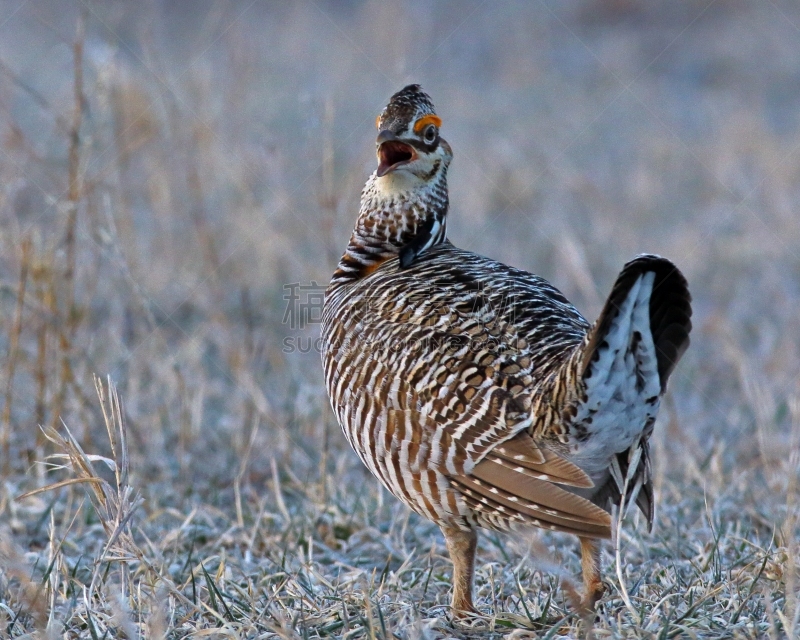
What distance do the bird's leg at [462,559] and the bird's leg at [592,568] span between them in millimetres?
366

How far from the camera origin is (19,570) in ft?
7.76

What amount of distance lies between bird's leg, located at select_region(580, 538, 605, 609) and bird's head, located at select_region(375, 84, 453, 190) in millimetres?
1567

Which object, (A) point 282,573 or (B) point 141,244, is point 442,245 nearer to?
(A) point 282,573

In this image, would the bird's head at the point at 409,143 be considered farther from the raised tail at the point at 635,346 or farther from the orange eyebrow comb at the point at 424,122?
the raised tail at the point at 635,346

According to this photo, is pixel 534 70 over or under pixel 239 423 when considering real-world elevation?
over

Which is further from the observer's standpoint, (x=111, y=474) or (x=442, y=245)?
(x=111, y=474)

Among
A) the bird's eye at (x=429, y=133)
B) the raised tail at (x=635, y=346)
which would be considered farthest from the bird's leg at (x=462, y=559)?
the bird's eye at (x=429, y=133)

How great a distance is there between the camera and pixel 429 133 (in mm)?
3781

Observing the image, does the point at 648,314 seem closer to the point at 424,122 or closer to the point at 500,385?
the point at 500,385

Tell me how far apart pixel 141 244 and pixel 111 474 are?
11.2 feet

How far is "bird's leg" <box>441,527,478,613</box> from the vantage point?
126 inches

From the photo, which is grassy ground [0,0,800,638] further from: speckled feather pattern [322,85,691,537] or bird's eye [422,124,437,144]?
bird's eye [422,124,437,144]

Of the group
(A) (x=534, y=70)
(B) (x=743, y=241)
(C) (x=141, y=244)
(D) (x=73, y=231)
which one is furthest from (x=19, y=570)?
(A) (x=534, y=70)

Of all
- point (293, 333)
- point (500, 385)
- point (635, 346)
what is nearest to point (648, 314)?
point (635, 346)
